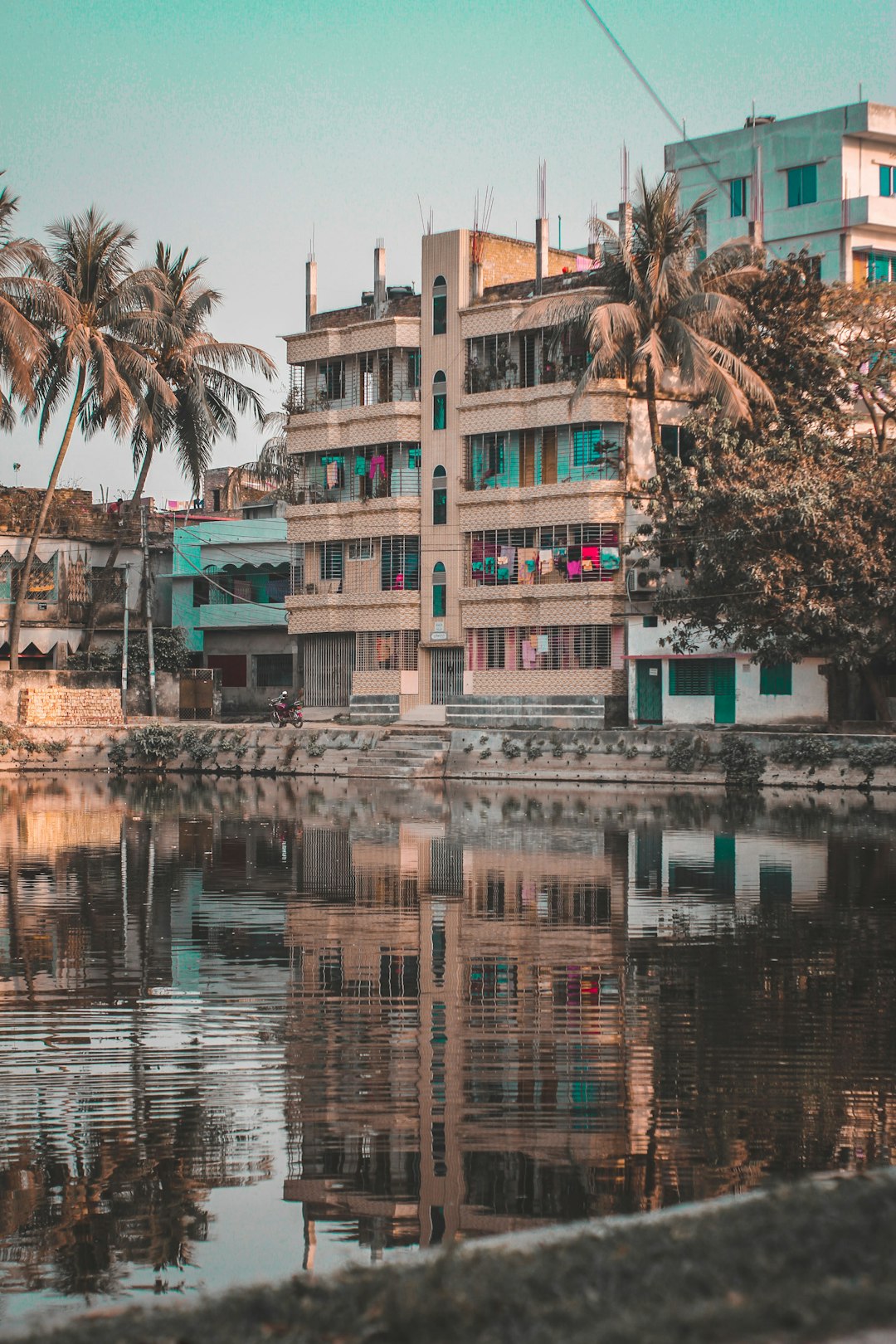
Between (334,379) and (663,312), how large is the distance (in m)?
14.1

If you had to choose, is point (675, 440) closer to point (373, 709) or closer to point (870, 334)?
point (870, 334)

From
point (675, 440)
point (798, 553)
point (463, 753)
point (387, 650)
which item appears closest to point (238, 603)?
point (387, 650)

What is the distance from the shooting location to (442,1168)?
27.9 feet

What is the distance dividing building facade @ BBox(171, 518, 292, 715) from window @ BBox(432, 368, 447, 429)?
1213 centimetres

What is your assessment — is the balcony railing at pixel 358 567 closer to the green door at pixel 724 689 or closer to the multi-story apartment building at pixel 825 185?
the green door at pixel 724 689

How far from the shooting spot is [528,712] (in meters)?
50.0

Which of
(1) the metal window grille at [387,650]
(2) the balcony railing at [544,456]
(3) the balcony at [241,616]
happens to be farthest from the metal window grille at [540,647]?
(3) the balcony at [241,616]

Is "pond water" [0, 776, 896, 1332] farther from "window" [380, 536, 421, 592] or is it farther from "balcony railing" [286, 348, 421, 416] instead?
"balcony railing" [286, 348, 421, 416]

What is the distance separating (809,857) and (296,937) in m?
11.0

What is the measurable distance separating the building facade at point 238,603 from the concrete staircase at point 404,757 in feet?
49.9

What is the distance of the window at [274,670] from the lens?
6278 centimetres

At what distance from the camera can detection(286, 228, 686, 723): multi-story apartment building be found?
161ft

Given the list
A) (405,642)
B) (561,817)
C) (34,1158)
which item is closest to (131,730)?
(405,642)

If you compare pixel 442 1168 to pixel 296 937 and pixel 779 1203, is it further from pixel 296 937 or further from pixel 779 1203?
pixel 296 937
